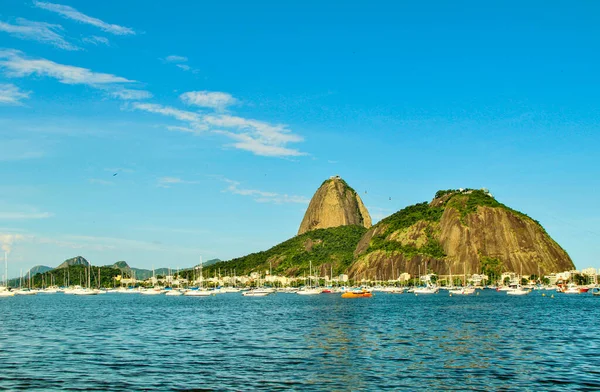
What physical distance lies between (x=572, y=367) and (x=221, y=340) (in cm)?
3038

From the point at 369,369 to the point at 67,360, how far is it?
70.6ft

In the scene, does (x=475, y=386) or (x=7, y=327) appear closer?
(x=475, y=386)

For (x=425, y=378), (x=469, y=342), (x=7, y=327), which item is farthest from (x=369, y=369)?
(x=7, y=327)

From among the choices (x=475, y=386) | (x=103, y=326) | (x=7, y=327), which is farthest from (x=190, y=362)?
(x=7, y=327)

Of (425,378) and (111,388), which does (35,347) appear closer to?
(111,388)

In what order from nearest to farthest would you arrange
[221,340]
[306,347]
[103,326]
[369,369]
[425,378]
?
[425,378], [369,369], [306,347], [221,340], [103,326]

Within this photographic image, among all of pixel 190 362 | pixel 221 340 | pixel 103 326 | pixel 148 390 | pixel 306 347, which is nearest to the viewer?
pixel 148 390

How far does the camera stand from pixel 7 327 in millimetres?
74312

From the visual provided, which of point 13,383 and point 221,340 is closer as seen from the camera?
point 13,383

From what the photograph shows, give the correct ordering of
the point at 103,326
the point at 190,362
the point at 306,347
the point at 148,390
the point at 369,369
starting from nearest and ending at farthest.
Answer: the point at 148,390 < the point at 369,369 < the point at 190,362 < the point at 306,347 < the point at 103,326

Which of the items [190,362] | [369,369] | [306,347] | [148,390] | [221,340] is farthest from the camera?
[221,340]

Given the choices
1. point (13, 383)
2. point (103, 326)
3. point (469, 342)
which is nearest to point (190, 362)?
point (13, 383)

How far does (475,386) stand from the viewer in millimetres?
32438

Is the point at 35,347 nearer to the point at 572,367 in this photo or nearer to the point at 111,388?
the point at 111,388
